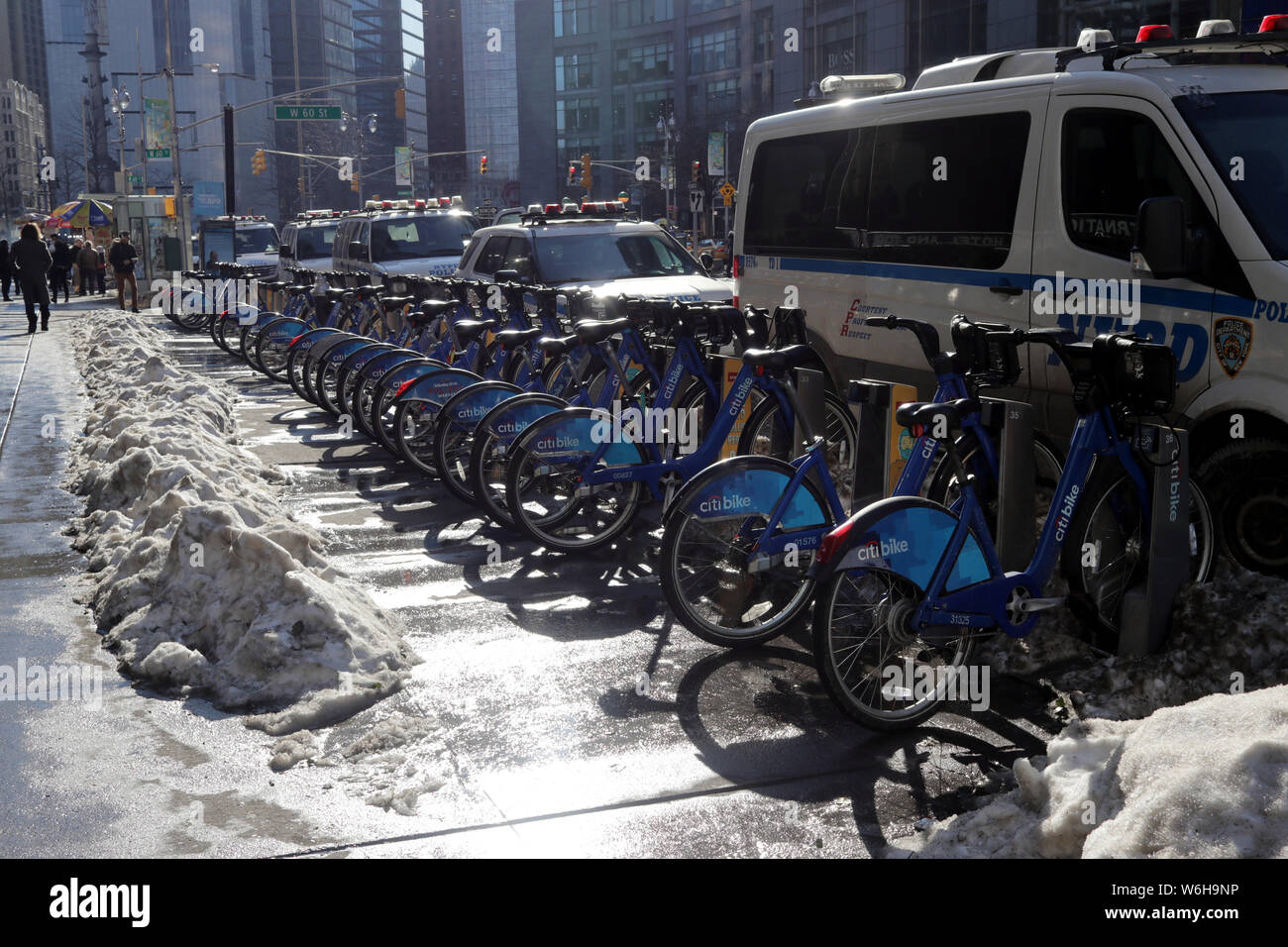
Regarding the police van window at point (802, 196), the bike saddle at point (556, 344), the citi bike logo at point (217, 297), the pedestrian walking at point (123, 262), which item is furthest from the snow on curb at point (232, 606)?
the pedestrian walking at point (123, 262)

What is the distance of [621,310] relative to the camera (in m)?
9.77

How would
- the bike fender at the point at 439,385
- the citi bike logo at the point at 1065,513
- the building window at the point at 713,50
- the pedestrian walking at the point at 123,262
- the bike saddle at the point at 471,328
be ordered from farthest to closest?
the building window at the point at 713,50 < the pedestrian walking at the point at 123,262 < the bike saddle at the point at 471,328 < the bike fender at the point at 439,385 < the citi bike logo at the point at 1065,513

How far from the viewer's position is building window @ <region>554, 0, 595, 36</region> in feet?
330

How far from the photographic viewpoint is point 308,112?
49719 millimetres

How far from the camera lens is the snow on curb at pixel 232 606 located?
17.4ft

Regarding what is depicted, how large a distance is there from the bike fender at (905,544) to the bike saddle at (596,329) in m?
3.37

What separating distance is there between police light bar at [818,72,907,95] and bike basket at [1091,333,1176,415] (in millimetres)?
4668

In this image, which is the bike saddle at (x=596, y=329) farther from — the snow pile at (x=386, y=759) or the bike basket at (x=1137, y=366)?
the bike basket at (x=1137, y=366)

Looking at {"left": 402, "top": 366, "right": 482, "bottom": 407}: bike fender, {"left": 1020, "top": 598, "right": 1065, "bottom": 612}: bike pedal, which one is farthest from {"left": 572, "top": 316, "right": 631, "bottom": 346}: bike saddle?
{"left": 1020, "top": 598, "right": 1065, "bottom": 612}: bike pedal
